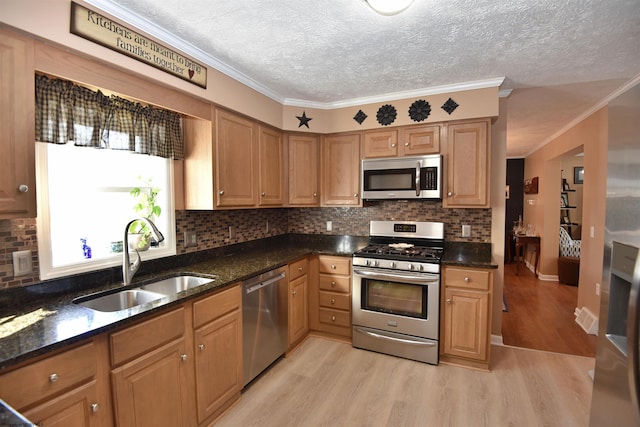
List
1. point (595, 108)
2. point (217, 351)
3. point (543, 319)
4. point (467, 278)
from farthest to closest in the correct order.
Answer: point (543, 319) < point (595, 108) < point (467, 278) < point (217, 351)

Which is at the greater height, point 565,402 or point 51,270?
point 51,270

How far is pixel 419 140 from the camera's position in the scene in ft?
9.75

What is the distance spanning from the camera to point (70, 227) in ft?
5.95

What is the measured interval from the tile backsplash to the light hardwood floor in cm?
121

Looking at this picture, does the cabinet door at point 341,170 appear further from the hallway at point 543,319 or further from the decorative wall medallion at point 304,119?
the hallway at point 543,319

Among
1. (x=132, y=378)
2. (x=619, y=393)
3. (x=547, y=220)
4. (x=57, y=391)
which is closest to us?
(x=57, y=391)

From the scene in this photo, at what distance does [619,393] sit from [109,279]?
108 inches

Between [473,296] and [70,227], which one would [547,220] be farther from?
[70,227]

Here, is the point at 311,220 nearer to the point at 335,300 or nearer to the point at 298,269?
the point at 298,269

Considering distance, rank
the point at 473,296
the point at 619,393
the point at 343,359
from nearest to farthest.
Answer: the point at 619,393 → the point at 473,296 → the point at 343,359

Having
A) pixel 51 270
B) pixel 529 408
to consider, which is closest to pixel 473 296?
pixel 529 408

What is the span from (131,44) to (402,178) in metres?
2.36

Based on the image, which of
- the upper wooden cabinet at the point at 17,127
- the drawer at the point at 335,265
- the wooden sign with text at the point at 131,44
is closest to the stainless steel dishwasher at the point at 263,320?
the drawer at the point at 335,265

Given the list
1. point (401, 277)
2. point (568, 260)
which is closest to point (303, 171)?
point (401, 277)
